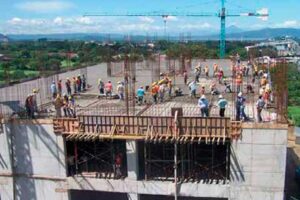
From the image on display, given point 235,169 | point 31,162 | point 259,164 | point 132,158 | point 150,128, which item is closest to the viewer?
point 259,164

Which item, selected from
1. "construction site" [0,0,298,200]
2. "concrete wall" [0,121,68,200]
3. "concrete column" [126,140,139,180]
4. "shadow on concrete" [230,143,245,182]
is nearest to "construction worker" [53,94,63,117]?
"construction site" [0,0,298,200]

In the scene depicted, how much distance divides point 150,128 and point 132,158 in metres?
1.63

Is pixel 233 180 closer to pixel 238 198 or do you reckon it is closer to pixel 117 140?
pixel 238 198

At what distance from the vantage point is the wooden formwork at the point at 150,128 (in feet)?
59.6

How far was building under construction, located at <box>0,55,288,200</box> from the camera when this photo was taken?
18000mm

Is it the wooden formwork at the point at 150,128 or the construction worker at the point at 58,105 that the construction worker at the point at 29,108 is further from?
the wooden formwork at the point at 150,128

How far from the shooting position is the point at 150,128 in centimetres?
1872

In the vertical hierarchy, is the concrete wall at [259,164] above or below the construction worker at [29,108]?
below

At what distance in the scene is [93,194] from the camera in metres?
22.8

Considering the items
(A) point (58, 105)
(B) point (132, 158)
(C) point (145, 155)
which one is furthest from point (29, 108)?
(C) point (145, 155)

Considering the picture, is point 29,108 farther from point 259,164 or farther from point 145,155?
point 259,164

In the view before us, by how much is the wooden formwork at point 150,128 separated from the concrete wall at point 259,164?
2.40 feet

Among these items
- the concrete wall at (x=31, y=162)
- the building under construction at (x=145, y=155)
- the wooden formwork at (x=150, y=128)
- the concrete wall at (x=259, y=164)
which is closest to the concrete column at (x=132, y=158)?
the building under construction at (x=145, y=155)

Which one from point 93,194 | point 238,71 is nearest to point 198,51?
point 238,71
